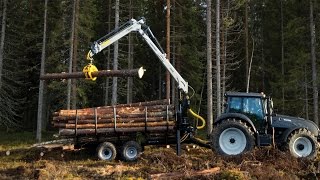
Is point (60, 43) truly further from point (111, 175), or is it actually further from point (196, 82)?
point (111, 175)

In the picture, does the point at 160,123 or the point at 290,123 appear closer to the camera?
the point at 290,123

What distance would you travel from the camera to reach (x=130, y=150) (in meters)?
16.8

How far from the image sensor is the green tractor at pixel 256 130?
1393cm

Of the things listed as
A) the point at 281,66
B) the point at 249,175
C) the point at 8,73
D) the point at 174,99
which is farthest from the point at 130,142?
the point at 281,66

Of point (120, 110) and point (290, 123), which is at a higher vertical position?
point (120, 110)

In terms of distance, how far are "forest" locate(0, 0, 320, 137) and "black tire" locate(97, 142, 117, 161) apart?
33.3ft

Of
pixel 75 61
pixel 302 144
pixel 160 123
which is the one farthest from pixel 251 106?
pixel 75 61

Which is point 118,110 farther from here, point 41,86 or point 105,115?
point 41,86

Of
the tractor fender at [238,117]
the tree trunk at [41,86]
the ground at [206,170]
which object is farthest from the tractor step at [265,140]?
the tree trunk at [41,86]

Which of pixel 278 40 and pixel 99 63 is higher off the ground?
pixel 278 40

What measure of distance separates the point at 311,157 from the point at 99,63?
83.2 feet

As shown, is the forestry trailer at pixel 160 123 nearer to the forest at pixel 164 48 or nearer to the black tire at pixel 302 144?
the black tire at pixel 302 144

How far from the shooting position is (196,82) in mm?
34000

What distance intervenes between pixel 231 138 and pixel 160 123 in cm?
333
